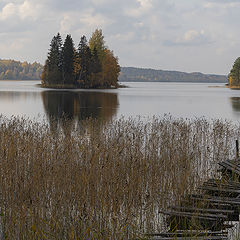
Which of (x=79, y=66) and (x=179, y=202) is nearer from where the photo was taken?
(x=179, y=202)

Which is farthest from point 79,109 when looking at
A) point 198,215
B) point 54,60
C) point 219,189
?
point 54,60

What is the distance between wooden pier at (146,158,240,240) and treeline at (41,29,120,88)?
6959cm

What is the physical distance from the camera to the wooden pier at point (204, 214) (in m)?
6.66

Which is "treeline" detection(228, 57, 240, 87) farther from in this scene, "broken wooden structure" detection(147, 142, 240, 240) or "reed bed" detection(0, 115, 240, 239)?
"broken wooden structure" detection(147, 142, 240, 240)

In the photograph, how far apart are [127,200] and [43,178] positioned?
6.86 ft

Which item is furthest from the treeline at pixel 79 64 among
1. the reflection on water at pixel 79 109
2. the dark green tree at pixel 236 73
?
the dark green tree at pixel 236 73

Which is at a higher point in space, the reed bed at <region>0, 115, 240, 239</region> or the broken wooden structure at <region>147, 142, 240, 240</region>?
the reed bed at <region>0, 115, 240, 239</region>

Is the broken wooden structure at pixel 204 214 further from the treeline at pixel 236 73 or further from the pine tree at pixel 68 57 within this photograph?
the treeline at pixel 236 73

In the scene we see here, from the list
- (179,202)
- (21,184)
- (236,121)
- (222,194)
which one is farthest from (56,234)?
(236,121)

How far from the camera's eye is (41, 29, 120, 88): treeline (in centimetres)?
7712

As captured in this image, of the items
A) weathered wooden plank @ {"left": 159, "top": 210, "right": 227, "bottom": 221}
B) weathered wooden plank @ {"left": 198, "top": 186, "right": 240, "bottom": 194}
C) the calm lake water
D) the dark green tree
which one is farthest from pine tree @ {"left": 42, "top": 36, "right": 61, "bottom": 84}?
weathered wooden plank @ {"left": 159, "top": 210, "right": 227, "bottom": 221}

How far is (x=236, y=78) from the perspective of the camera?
115 metres

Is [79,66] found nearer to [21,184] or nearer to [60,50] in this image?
[60,50]

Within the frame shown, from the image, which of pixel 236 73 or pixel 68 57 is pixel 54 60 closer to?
pixel 68 57
